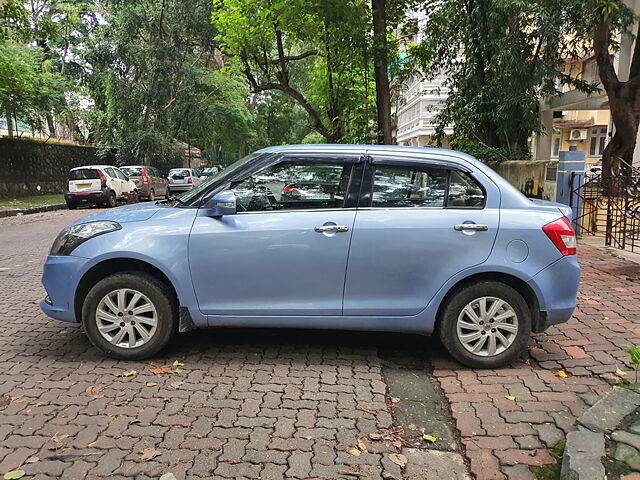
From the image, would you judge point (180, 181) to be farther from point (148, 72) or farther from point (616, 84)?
point (616, 84)

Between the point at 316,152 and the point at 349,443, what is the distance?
224 centimetres

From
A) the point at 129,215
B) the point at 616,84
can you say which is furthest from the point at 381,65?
the point at 129,215

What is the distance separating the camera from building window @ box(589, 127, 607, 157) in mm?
32438

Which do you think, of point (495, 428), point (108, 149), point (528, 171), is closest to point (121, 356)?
→ point (495, 428)

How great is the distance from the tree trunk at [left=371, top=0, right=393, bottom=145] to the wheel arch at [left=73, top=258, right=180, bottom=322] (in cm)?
1023

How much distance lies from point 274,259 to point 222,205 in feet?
1.85

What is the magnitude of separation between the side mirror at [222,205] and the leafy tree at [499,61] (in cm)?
994

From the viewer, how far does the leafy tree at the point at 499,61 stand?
12.3m

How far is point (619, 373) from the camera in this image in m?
4.02

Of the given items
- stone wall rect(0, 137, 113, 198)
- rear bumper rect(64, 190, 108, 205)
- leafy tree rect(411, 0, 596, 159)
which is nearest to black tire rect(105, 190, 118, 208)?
rear bumper rect(64, 190, 108, 205)

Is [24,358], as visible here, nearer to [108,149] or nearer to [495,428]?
[495,428]

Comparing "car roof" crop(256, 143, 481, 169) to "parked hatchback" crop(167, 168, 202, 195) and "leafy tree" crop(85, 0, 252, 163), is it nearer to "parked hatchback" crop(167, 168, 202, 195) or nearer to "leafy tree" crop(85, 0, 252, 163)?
"leafy tree" crop(85, 0, 252, 163)

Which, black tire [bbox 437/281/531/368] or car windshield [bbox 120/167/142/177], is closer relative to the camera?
black tire [bbox 437/281/531/368]

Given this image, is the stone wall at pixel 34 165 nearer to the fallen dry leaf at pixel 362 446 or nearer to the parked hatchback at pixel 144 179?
the parked hatchback at pixel 144 179
